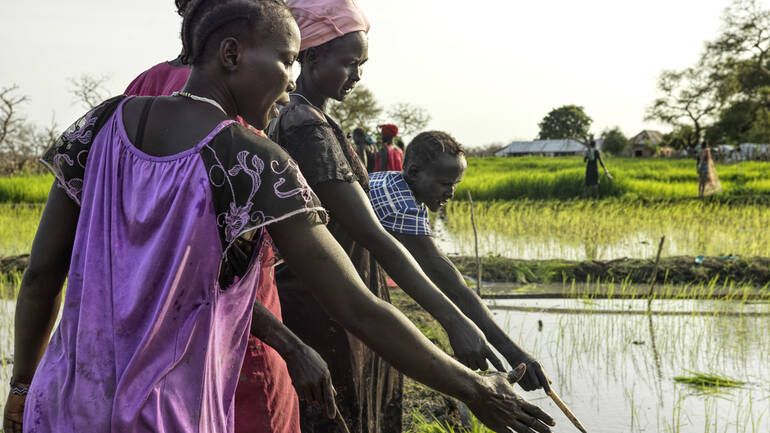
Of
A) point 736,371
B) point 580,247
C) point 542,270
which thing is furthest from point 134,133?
point 580,247

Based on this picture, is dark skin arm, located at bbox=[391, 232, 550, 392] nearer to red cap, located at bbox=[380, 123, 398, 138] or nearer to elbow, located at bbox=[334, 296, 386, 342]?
elbow, located at bbox=[334, 296, 386, 342]

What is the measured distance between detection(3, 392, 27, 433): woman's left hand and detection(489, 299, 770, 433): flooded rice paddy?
2.65 meters

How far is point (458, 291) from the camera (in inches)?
86.3

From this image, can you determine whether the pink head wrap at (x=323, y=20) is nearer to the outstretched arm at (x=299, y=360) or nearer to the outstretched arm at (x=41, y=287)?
the outstretched arm at (x=299, y=360)

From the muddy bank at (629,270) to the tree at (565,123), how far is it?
78567mm

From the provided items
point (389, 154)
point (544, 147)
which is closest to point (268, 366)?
point (389, 154)

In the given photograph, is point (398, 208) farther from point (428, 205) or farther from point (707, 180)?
point (707, 180)

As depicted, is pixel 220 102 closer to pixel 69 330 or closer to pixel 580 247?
pixel 69 330

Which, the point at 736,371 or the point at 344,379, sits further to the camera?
the point at 736,371

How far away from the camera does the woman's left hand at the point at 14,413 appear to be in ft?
4.47

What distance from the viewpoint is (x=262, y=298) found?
1662 millimetres

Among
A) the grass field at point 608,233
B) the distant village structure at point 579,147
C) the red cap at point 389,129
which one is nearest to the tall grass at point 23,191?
the red cap at point 389,129

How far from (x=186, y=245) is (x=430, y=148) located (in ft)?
4.83

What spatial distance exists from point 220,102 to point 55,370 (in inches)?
17.7
